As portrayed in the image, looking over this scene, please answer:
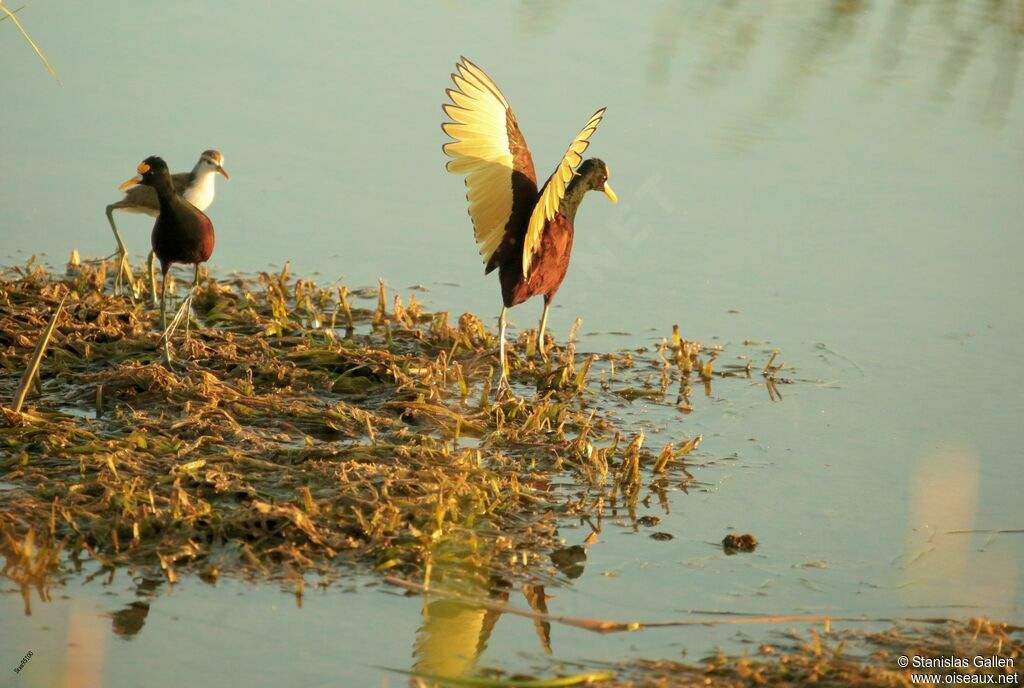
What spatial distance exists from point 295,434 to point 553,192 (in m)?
1.47

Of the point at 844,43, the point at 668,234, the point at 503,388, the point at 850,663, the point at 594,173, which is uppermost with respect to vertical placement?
the point at 844,43

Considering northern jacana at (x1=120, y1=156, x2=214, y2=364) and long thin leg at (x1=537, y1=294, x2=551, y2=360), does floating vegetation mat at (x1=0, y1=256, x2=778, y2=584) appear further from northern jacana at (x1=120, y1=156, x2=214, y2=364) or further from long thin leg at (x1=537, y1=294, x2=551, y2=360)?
northern jacana at (x1=120, y1=156, x2=214, y2=364)

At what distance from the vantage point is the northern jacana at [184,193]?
727 centimetres

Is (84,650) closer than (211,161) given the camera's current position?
Yes

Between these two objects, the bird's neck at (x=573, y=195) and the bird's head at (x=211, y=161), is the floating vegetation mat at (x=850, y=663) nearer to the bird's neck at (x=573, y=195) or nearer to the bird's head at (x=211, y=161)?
the bird's neck at (x=573, y=195)

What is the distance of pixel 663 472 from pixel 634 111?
486cm

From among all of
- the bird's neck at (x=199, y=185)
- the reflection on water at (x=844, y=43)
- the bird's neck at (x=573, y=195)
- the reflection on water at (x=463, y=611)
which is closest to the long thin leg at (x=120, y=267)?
the bird's neck at (x=199, y=185)

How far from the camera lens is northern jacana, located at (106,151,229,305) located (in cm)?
727

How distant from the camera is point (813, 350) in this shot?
723cm

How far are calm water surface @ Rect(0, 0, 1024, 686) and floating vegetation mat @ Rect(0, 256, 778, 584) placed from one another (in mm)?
214

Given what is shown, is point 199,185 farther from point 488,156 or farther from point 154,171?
point 488,156

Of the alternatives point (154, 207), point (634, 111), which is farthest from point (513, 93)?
point (154, 207)

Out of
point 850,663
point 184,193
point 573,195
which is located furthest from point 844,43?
point 850,663

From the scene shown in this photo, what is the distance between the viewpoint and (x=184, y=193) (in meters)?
7.38
